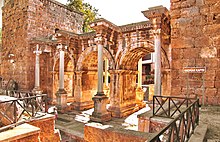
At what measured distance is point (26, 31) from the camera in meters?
12.4

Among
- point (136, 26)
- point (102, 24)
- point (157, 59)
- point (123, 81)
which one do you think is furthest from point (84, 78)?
point (157, 59)

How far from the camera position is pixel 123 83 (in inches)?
391

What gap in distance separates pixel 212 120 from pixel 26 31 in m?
13.0

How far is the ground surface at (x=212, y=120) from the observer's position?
3.00 m

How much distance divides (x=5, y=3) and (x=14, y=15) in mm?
2665

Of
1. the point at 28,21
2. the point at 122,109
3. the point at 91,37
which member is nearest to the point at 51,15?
the point at 28,21

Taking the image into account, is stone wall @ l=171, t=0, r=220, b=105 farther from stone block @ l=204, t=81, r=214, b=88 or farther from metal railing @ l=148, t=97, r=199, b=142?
metal railing @ l=148, t=97, r=199, b=142

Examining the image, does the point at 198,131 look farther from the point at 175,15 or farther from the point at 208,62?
the point at 175,15

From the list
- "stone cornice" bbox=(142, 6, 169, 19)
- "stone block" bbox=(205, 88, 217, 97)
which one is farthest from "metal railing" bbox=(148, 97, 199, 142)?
"stone cornice" bbox=(142, 6, 169, 19)

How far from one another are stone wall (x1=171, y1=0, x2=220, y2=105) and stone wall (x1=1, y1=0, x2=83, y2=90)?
10.5 meters

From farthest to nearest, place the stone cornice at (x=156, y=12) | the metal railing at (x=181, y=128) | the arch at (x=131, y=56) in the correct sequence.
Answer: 1. the arch at (x=131, y=56)
2. the stone cornice at (x=156, y=12)
3. the metal railing at (x=181, y=128)

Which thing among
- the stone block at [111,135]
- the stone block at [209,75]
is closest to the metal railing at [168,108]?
the stone block at [209,75]

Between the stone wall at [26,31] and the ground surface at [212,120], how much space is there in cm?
1165

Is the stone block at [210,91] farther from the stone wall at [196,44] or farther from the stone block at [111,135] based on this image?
the stone block at [111,135]
